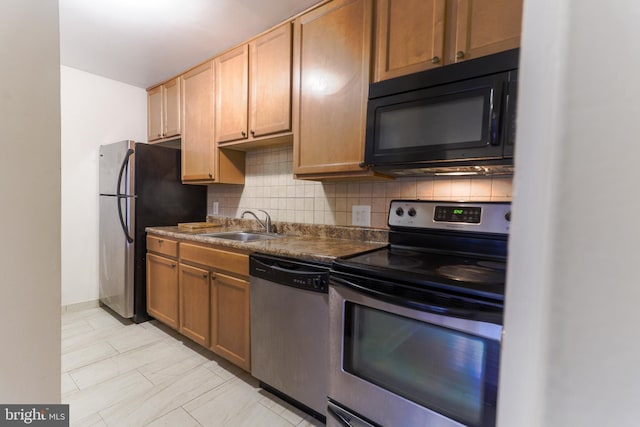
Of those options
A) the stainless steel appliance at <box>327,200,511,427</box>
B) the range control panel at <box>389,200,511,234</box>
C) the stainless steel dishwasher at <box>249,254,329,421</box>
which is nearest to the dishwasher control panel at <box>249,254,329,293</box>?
the stainless steel dishwasher at <box>249,254,329,421</box>

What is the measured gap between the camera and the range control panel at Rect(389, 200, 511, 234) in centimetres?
129

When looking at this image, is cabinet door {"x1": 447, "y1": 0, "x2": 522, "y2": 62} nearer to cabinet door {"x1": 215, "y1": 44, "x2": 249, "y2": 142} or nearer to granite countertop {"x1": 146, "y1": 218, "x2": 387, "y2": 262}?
granite countertop {"x1": 146, "y1": 218, "x2": 387, "y2": 262}

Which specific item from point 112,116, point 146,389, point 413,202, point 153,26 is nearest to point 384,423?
point 413,202

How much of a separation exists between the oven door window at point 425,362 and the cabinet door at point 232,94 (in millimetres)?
1648

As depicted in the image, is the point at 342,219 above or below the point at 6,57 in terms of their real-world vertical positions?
below

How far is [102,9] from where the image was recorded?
1798mm

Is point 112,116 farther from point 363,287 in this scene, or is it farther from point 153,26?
point 363,287

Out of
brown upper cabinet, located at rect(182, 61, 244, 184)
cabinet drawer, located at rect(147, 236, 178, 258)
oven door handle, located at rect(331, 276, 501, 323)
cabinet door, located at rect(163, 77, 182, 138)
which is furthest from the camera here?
cabinet door, located at rect(163, 77, 182, 138)

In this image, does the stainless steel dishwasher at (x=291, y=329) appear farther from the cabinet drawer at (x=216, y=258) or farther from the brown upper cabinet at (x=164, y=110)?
the brown upper cabinet at (x=164, y=110)

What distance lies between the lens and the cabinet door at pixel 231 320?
1722 mm

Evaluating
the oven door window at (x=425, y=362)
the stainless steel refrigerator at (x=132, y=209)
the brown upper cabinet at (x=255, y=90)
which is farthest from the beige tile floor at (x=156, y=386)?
the brown upper cabinet at (x=255, y=90)

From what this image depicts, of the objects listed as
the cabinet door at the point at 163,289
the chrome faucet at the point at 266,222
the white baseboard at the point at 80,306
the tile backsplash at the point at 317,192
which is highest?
the tile backsplash at the point at 317,192

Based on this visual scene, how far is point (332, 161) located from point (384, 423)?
4.16 feet

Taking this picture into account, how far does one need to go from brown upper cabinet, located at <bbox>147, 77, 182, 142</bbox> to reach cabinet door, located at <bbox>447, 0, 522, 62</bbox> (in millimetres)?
2428
